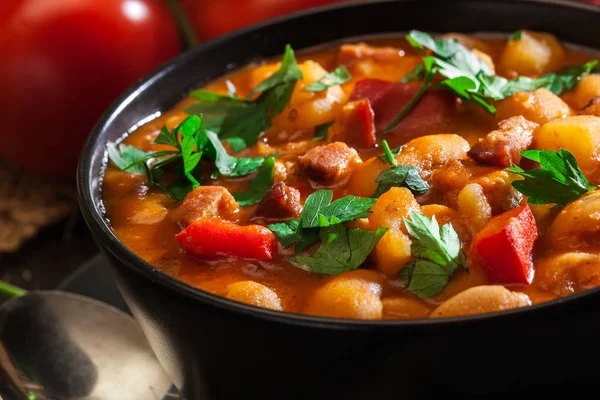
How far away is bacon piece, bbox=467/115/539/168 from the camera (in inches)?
89.7

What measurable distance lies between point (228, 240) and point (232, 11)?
8.28 feet

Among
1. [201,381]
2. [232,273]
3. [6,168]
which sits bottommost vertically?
[6,168]

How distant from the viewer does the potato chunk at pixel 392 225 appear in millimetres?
1998

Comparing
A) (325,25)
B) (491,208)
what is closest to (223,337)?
(491,208)

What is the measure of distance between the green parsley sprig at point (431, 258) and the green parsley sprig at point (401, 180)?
0.23 m

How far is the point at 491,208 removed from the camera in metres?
2.16

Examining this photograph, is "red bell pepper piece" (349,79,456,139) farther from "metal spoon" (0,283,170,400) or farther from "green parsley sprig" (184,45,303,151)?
"metal spoon" (0,283,170,400)

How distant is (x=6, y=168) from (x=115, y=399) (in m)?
2.10

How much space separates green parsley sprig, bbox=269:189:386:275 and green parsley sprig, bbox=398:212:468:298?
0.31ft

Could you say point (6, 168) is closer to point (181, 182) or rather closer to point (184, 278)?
point (181, 182)

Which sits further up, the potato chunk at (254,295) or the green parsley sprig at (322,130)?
the potato chunk at (254,295)

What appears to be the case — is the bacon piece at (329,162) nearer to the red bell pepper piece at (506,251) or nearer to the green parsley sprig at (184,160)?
the green parsley sprig at (184,160)

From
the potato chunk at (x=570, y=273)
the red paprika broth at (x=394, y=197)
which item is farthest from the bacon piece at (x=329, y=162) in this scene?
the potato chunk at (x=570, y=273)

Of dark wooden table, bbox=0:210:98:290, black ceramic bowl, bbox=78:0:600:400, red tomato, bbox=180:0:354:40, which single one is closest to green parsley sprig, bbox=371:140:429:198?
black ceramic bowl, bbox=78:0:600:400
